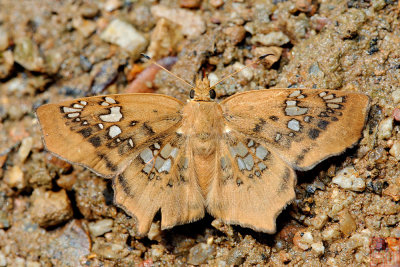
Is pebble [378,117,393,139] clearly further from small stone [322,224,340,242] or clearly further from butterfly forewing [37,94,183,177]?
butterfly forewing [37,94,183,177]

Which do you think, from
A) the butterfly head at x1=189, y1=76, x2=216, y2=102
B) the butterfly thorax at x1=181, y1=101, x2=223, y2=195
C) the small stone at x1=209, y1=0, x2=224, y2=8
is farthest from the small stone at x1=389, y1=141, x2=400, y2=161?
the small stone at x1=209, y1=0, x2=224, y2=8

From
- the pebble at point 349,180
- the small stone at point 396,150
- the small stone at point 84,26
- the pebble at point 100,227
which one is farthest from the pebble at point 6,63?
the small stone at point 396,150

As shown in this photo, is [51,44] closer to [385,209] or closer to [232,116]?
[232,116]

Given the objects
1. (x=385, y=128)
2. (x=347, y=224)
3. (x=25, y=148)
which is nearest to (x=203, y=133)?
(x=347, y=224)

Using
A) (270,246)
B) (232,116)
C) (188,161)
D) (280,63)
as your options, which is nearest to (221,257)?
(270,246)

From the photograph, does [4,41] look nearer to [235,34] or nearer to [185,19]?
[185,19]

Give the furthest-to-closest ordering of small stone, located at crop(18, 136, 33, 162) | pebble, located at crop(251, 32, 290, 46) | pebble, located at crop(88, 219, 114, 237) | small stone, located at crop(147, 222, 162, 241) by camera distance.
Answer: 1. small stone, located at crop(18, 136, 33, 162)
2. pebble, located at crop(251, 32, 290, 46)
3. pebble, located at crop(88, 219, 114, 237)
4. small stone, located at crop(147, 222, 162, 241)

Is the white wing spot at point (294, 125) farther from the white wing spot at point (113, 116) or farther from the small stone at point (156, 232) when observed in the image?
the small stone at point (156, 232)
